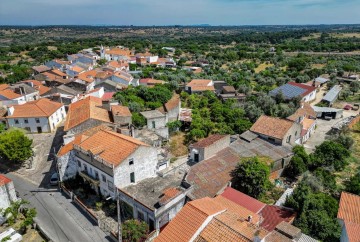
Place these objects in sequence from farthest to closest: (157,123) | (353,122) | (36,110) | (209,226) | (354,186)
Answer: (353,122)
(36,110)
(157,123)
(354,186)
(209,226)

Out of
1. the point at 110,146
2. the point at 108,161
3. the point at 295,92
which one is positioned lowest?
the point at 295,92

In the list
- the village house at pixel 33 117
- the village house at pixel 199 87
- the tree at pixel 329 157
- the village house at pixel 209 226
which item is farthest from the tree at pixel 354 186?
the village house at pixel 33 117

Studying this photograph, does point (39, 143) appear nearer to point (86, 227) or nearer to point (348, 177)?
point (86, 227)

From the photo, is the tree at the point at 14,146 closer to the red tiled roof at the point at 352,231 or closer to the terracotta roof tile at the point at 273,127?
the terracotta roof tile at the point at 273,127

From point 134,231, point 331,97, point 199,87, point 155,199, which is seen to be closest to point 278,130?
point 155,199

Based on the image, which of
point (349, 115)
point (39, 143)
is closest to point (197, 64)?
point (349, 115)

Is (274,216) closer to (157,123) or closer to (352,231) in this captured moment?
(352,231)
